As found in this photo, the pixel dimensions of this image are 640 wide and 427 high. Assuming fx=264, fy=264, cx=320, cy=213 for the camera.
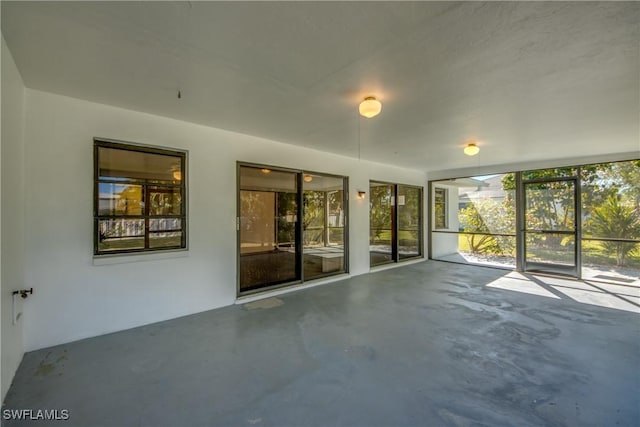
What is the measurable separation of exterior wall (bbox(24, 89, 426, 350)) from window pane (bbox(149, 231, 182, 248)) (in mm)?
150

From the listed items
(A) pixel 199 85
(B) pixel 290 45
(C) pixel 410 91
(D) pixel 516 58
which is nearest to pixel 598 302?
(D) pixel 516 58

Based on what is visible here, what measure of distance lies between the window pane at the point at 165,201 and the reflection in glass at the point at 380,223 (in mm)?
4163

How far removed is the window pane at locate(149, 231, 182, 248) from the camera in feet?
11.1

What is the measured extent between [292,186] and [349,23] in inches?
133

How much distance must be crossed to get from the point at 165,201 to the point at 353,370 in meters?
3.04

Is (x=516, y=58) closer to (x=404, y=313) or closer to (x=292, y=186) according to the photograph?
(x=404, y=313)

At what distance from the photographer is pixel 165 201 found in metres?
3.49

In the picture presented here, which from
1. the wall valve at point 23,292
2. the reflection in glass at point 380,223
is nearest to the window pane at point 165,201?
the wall valve at point 23,292

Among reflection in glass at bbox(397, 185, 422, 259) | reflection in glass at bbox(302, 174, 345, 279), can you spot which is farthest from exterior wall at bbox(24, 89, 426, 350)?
reflection in glass at bbox(397, 185, 422, 259)

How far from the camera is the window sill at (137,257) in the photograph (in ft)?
9.80

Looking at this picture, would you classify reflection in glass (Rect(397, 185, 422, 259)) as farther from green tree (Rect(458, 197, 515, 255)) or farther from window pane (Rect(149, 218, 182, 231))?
window pane (Rect(149, 218, 182, 231))

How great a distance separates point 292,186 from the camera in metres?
4.95

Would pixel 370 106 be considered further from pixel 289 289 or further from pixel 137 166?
pixel 289 289

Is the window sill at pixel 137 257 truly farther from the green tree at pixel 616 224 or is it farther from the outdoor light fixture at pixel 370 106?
the green tree at pixel 616 224
